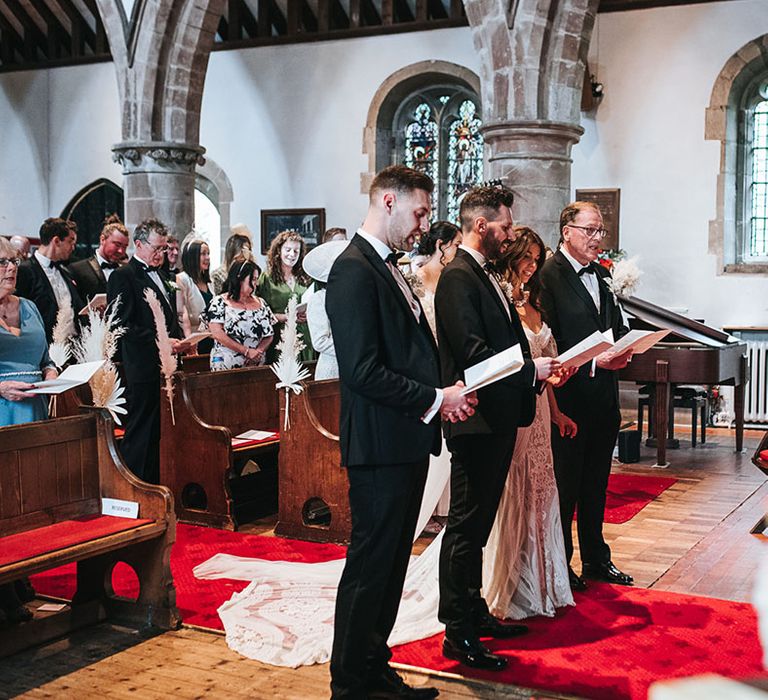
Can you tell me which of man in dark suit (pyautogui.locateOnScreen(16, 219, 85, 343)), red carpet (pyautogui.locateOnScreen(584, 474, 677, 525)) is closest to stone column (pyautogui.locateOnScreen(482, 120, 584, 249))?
red carpet (pyautogui.locateOnScreen(584, 474, 677, 525))

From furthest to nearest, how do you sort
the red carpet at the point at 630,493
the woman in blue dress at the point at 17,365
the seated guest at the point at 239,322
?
the seated guest at the point at 239,322
the red carpet at the point at 630,493
the woman in blue dress at the point at 17,365

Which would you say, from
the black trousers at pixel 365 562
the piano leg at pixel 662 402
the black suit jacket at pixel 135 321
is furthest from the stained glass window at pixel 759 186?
the black trousers at pixel 365 562

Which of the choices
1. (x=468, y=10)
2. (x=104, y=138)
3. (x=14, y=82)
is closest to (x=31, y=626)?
(x=468, y=10)

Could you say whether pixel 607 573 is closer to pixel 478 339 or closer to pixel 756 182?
pixel 478 339

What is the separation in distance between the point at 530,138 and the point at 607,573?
15.2 ft

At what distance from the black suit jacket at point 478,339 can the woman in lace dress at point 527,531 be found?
1.55ft

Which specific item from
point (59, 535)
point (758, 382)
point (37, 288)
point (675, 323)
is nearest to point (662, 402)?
point (675, 323)

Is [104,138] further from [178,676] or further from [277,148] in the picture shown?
[178,676]

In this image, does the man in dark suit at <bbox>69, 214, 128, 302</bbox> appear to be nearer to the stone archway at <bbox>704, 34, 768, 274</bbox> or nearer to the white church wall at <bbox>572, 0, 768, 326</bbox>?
the white church wall at <bbox>572, 0, 768, 326</bbox>

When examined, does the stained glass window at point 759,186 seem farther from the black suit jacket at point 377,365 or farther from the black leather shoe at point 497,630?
the black suit jacket at point 377,365

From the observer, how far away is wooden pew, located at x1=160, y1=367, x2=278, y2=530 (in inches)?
223

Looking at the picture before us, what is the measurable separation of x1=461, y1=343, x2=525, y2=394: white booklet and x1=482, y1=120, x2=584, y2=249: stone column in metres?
5.36

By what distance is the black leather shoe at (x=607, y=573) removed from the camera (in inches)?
181

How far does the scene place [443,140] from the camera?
12492mm
